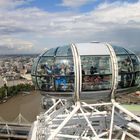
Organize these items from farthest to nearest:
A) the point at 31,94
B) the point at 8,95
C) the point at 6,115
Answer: the point at 31,94 → the point at 8,95 → the point at 6,115

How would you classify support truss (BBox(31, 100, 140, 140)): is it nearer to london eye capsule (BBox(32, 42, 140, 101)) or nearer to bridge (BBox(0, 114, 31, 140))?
london eye capsule (BBox(32, 42, 140, 101))

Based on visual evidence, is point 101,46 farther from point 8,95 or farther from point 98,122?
point 8,95

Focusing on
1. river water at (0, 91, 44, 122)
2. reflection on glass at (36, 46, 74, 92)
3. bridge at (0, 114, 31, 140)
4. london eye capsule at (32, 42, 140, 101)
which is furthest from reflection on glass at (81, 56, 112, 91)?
river water at (0, 91, 44, 122)

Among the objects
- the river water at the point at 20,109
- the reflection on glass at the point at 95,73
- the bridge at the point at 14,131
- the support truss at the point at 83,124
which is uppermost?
the reflection on glass at the point at 95,73

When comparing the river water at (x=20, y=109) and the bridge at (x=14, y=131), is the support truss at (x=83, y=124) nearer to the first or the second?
the bridge at (x=14, y=131)

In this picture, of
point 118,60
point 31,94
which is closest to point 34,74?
point 118,60

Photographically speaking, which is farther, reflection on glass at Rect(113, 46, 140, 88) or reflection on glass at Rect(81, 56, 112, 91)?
reflection on glass at Rect(113, 46, 140, 88)

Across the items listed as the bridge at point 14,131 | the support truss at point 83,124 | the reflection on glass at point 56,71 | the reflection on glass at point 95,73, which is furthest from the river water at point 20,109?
the reflection on glass at point 95,73
